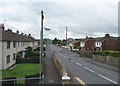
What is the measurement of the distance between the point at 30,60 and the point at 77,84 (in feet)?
84.7

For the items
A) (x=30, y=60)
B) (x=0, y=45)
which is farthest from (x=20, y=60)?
(x=0, y=45)

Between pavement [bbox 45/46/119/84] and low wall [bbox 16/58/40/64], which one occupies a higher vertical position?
low wall [bbox 16/58/40/64]

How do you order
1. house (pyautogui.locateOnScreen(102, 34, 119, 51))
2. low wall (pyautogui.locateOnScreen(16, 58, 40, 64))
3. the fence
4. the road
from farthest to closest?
house (pyautogui.locateOnScreen(102, 34, 119, 51))
low wall (pyautogui.locateOnScreen(16, 58, 40, 64))
the road
the fence

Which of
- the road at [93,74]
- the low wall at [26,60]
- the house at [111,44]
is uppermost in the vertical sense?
the house at [111,44]

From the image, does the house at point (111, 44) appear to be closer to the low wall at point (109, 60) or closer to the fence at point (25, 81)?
the low wall at point (109, 60)

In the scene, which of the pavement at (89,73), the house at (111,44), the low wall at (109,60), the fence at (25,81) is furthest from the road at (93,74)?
the house at (111,44)

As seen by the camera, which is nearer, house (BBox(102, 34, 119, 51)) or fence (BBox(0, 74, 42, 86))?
fence (BBox(0, 74, 42, 86))

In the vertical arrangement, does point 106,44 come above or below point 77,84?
above

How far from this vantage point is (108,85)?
19.1 meters

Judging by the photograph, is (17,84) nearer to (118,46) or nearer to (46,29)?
(46,29)

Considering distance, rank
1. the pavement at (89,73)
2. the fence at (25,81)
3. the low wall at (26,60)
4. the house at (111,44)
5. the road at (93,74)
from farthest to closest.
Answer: the house at (111,44)
the low wall at (26,60)
the pavement at (89,73)
the road at (93,74)
the fence at (25,81)

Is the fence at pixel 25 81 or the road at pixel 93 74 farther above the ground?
the fence at pixel 25 81

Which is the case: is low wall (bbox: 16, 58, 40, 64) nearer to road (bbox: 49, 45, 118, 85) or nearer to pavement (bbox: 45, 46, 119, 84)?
pavement (bbox: 45, 46, 119, 84)

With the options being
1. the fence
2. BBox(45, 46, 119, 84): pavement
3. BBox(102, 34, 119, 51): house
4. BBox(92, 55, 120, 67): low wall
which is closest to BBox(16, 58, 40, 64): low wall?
BBox(45, 46, 119, 84): pavement
